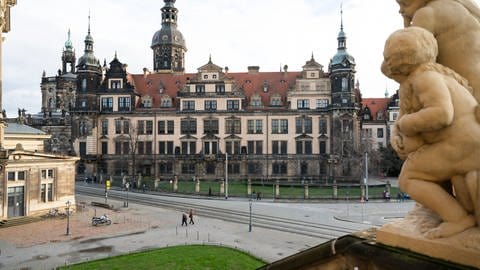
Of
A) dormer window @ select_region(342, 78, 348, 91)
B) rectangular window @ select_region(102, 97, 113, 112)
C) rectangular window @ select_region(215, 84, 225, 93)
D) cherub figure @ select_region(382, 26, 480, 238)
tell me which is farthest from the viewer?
rectangular window @ select_region(102, 97, 113, 112)

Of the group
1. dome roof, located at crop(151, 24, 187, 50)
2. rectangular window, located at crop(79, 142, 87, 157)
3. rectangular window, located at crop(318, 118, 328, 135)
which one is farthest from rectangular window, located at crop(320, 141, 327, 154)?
dome roof, located at crop(151, 24, 187, 50)

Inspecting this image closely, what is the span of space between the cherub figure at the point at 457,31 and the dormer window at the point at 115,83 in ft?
198

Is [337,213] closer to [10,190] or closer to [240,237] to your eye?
[240,237]

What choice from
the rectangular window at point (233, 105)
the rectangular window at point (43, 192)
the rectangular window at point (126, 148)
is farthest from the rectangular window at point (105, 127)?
the rectangular window at point (43, 192)

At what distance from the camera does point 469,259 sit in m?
2.88

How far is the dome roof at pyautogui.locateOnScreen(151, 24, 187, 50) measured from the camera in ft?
259

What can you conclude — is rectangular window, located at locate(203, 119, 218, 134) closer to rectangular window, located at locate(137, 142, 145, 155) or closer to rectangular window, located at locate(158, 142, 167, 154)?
rectangular window, located at locate(158, 142, 167, 154)

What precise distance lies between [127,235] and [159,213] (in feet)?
27.2

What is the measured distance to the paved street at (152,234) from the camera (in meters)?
19.0

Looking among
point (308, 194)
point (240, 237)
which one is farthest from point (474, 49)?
point (308, 194)

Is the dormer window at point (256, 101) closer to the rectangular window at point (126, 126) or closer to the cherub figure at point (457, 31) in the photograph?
the rectangular window at point (126, 126)

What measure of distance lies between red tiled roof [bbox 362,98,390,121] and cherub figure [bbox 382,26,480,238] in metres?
71.7

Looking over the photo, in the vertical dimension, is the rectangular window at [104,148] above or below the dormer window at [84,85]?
below

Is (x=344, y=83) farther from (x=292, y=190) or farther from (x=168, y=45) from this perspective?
(x=168, y=45)
